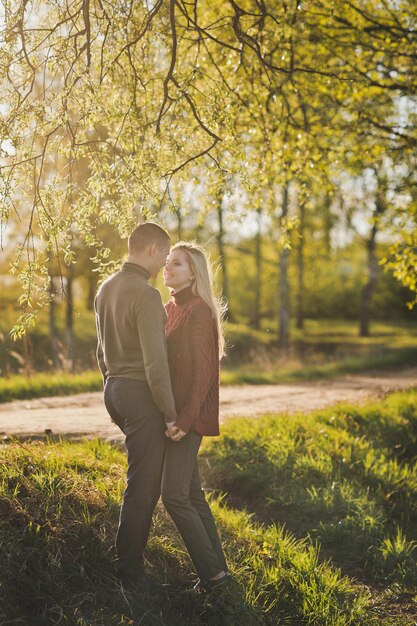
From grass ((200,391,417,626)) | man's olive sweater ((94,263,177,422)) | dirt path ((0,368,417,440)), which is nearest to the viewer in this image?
man's olive sweater ((94,263,177,422))

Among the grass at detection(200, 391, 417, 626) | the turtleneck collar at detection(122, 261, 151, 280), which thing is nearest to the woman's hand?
the turtleneck collar at detection(122, 261, 151, 280)

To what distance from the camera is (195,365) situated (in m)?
4.54

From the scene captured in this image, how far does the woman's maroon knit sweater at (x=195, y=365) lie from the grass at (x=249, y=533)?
133 cm

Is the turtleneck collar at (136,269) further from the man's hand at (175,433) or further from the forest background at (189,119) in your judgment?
the man's hand at (175,433)

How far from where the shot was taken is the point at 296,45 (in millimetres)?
10391

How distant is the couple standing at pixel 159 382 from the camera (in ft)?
14.4

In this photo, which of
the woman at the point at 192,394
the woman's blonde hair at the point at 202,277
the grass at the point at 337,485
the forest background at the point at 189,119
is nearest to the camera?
the woman at the point at 192,394

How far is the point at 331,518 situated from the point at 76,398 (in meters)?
5.54

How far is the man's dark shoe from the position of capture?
471cm

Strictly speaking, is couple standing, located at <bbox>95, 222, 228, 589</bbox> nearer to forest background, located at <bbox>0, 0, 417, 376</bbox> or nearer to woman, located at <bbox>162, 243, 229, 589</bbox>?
woman, located at <bbox>162, 243, 229, 589</bbox>

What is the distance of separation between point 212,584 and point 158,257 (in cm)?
240

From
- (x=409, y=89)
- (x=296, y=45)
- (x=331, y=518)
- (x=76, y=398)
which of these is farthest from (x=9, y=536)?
(x=409, y=89)

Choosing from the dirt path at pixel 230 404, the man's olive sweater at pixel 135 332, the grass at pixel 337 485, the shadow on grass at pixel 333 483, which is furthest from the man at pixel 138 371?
the dirt path at pixel 230 404

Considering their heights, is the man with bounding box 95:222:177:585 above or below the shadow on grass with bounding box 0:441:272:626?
above
